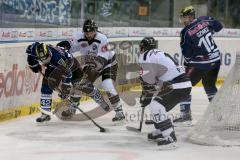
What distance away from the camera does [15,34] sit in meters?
7.33

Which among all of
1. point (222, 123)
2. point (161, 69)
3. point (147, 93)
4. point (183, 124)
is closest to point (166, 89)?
point (161, 69)

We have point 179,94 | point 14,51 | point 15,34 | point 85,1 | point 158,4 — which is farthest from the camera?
point 158,4

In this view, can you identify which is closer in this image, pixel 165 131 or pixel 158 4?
pixel 165 131

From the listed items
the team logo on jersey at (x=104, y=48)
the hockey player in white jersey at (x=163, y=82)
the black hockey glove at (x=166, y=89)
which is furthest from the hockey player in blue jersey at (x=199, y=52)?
the hockey player in white jersey at (x=163, y=82)

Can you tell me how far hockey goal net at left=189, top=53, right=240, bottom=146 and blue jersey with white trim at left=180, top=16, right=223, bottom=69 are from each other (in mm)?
1009

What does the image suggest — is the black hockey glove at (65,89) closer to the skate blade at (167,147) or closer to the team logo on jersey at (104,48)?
the team logo on jersey at (104,48)

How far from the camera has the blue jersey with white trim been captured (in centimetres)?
648

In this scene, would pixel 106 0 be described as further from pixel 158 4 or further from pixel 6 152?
pixel 6 152

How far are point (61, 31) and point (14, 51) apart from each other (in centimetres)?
174

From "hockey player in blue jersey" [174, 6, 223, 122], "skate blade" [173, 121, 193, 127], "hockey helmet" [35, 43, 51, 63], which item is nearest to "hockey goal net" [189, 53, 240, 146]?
"skate blade" [173, 121, 193, 127]

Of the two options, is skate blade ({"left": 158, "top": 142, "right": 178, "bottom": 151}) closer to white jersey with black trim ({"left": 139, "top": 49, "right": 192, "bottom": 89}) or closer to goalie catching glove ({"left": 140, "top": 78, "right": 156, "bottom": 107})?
white jersey with black trim ({"left": 139, "top": 49, "right": 192, "bottom": 89})

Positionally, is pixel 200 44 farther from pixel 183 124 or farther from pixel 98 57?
pixel 98 57

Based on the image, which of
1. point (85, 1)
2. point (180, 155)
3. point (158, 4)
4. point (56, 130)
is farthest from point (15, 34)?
point (158, 4)

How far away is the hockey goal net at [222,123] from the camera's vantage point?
17.6 ft
